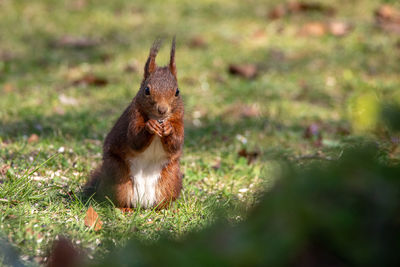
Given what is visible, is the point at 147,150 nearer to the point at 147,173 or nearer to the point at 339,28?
the point at 147,173

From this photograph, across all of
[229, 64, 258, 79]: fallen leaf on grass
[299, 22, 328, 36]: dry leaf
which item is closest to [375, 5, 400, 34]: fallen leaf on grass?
[299, 22, 328, 36]: dry leaf

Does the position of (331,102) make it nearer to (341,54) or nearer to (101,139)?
(341,54)

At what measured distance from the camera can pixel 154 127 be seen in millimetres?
2912

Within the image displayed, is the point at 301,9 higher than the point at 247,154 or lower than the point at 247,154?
higher

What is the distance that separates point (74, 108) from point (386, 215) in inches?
179

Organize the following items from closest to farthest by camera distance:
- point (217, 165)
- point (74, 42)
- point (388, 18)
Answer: point (217, 165)
point (74, 42)
point (388, 18)

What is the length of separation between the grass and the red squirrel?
12 centimetres

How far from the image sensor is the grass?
110 inches

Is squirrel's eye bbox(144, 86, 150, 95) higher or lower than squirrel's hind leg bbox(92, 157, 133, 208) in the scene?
higher

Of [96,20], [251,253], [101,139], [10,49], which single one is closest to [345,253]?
[251,253]

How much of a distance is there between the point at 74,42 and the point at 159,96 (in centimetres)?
504

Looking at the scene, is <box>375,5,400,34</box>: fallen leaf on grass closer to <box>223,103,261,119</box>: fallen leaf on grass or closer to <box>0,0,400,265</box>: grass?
<box>0,0,400,265</box>: grass

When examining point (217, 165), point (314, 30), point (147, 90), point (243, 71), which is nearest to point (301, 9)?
point (314, 30)

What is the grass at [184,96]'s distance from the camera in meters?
2.80
